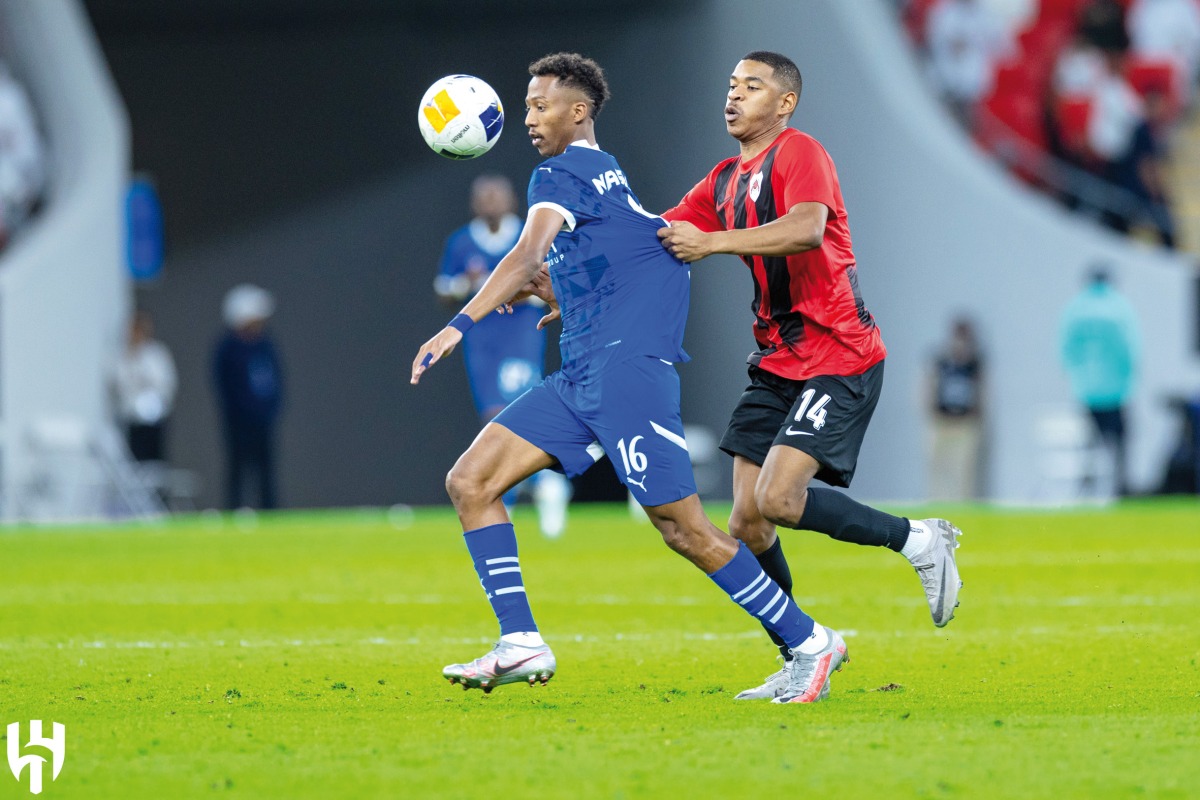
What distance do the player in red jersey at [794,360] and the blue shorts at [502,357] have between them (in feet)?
23.2

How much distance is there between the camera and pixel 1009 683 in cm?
677

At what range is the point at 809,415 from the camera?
6.62 meters

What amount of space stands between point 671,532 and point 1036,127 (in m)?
18.3

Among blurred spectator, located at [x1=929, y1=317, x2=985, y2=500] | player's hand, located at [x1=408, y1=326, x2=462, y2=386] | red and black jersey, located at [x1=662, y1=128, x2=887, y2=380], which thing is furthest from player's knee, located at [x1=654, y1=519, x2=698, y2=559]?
blurred spectator, located at [x1=929, y1=317, x2=985, y2=500]

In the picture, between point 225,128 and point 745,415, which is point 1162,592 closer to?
point 745,415

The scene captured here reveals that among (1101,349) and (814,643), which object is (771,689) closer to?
(814,643)

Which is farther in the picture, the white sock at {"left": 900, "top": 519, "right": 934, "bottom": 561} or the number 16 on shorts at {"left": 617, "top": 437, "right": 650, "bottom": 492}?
the white sock at {"left": 900, "top": 519, "right": 934, "bottom": 561}

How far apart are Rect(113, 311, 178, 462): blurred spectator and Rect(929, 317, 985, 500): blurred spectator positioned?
8.30 metres

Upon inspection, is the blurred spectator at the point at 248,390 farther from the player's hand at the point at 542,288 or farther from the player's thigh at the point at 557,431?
the player's thigh at the point at 557,431

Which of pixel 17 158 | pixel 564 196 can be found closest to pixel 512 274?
pixel 564 196

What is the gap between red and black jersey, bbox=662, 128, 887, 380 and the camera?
6.67 m

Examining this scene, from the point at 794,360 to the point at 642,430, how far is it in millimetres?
848

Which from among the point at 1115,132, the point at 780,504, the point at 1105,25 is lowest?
the point at 780,504

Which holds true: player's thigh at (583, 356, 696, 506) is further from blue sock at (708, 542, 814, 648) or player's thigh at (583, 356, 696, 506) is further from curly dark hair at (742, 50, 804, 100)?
curly dark hair at (742, 50, 804, 100)
